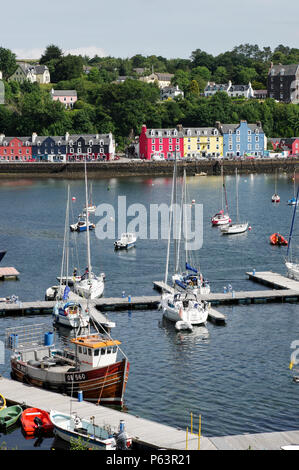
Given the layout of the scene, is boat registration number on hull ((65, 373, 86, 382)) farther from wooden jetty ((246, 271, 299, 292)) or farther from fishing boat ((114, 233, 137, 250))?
fishing boat ((114, 233, 137, 250))

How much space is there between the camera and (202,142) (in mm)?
131625

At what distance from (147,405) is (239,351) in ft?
22.7

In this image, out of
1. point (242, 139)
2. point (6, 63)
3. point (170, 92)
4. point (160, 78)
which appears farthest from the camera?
point (160, 78)

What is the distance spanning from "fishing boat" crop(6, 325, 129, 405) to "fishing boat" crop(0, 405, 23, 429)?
237 centimetres

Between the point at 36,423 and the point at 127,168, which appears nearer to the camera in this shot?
the point at 36,423

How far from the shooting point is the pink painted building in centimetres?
15962

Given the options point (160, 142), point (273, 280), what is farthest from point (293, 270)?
point (160, 142)

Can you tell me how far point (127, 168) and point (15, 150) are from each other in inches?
774

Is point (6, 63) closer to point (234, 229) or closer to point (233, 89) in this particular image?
point (233, 89)

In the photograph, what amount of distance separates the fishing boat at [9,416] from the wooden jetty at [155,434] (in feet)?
2.45

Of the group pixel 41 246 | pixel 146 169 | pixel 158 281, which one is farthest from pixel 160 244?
pixel 146 169

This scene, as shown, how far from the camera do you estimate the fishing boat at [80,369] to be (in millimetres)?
27125

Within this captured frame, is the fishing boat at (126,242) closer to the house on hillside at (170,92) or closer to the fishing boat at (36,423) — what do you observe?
the fishing boat at (36,423)

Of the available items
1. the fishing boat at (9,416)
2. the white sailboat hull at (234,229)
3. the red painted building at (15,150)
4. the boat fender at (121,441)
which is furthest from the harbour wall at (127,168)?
the boat fender at (121,441)
